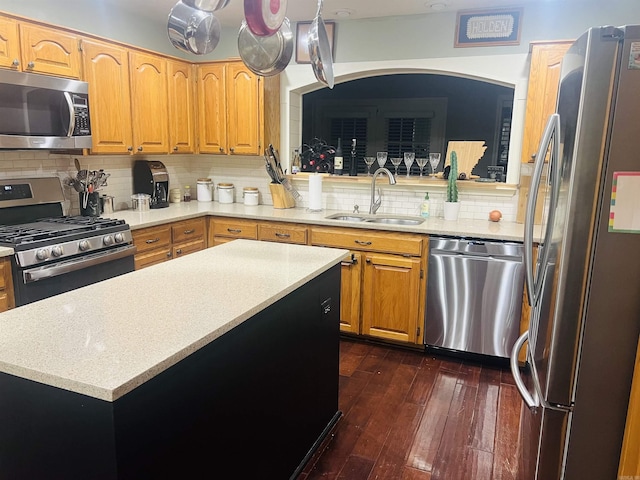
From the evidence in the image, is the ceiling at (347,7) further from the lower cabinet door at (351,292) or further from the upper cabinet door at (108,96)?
the lower cabinet door at (351,292)

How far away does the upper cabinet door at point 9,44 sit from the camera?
106 inches

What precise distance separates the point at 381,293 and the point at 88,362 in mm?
2451

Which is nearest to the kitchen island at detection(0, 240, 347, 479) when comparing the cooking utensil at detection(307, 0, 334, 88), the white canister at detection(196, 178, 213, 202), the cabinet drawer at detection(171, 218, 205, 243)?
the cooking utensil at detection(307, 0, 334, 88)

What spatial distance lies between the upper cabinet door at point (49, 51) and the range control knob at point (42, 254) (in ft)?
3.70

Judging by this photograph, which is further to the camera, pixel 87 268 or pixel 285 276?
pixel 87 268

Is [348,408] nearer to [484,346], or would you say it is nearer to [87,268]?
[484,346]

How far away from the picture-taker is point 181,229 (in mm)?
3695

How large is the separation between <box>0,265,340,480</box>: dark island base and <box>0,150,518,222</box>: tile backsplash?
184 cm

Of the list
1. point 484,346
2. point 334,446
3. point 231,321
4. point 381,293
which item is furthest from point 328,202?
point 231,321

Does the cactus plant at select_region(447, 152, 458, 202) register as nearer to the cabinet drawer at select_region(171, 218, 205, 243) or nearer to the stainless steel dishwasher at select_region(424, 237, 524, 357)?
the stainless steel dishwasher at select_region(424, 237, 524, 357)

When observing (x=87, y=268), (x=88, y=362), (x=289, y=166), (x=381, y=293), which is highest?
(x=289, y=166)

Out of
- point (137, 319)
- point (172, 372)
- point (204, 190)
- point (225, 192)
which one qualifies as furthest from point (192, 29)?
point (204, 190)

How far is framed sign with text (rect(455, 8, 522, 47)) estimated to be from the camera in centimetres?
333

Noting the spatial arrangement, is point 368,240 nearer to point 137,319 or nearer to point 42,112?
point 137,319
